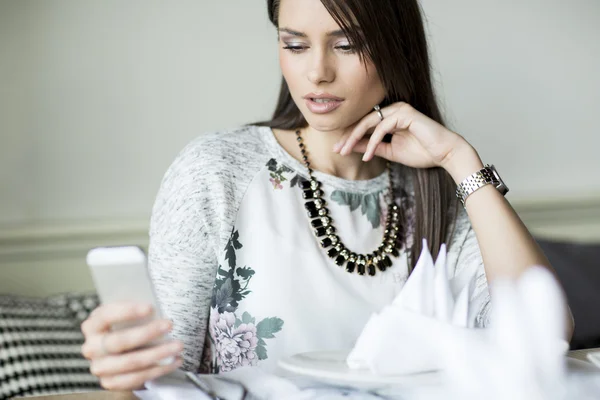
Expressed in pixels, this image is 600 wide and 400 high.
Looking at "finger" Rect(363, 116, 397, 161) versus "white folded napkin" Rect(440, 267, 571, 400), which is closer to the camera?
"white folded napkin" Rect(440, 267, 571, 400)

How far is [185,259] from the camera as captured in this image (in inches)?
44.7

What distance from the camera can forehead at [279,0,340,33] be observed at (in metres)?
1.04

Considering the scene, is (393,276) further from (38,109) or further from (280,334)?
(38,109)

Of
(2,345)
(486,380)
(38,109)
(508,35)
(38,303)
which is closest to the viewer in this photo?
(486,380)

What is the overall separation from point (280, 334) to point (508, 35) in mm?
1238

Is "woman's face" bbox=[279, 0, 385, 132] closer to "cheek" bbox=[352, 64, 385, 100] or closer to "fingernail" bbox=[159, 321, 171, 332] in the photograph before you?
"cheek" bbox=[352, 64, 385, 100]

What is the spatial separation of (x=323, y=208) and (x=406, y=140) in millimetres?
199

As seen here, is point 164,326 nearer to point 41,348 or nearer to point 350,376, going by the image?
point 350,376

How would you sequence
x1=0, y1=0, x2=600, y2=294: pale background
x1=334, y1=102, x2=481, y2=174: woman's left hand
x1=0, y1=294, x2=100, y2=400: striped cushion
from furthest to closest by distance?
x1=0, y1=0, x2=600, y2=294: pale background → x1=0, y1=294, x2=100, y2=400: striped cushion → x1=334, y1=102, x2=481, y2=174: woman's left hand

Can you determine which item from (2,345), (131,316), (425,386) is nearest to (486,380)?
(425,386)

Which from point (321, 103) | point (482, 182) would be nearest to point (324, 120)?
point (321, 103)

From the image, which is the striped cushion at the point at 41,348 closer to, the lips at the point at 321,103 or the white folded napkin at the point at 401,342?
the lips at the point at 321,103

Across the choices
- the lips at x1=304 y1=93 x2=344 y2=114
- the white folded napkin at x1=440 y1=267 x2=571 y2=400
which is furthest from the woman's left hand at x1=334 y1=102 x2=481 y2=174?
the white folded napkin at x1=440 y1=267 x2=571 y2=400

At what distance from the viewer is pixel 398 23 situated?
1.13 metres
